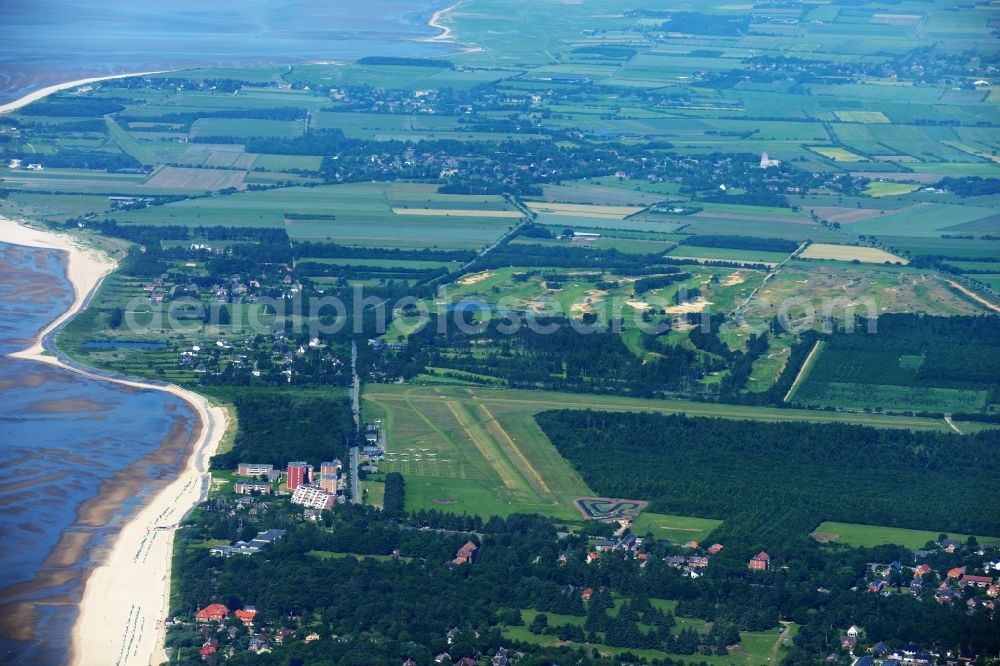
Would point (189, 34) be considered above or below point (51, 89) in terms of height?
above

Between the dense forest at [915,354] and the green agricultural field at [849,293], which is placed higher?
the green agricultural field at [849,293]

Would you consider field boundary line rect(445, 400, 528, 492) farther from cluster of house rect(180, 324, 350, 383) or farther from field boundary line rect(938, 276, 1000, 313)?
field boundary line rect(938, 276, 1000, 313)

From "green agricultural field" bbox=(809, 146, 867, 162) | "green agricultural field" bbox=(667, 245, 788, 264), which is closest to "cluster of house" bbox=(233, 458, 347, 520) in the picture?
"green agricultural field" bbox=(667, 245, 788, 264)

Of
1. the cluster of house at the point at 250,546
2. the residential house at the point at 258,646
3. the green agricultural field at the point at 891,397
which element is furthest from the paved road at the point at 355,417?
the green agricultural field at the point at 891,397

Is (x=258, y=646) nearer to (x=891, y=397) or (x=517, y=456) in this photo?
(x=517, y=456)

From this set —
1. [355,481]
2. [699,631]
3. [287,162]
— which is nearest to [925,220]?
[287,162]

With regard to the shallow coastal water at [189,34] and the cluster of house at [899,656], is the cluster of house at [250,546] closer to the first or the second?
the cluster of house at [899,656]

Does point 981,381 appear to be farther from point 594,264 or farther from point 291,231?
point 291,231
